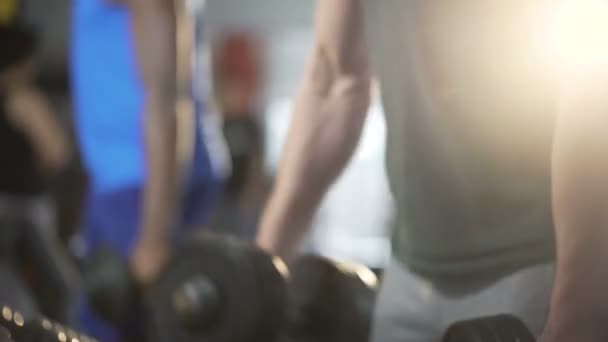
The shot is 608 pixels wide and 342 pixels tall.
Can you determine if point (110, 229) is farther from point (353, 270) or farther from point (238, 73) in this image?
point (238, 73)

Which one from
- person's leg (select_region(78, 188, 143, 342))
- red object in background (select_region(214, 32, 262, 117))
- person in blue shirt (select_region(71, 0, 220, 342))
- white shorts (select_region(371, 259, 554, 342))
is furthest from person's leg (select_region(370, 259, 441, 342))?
red object in background (select_region(214, 32, 262, 117))

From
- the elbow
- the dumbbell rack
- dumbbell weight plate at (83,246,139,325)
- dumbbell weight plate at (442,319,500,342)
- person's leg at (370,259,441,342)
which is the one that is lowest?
dumbbell weight plate at (83,246,139,325)

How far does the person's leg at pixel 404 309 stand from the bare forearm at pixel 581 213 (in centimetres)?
13

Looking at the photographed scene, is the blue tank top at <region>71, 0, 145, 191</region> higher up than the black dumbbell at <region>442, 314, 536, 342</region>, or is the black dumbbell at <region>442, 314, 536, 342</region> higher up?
the black dumbbell at <region>442, 314, 536, 342</region>

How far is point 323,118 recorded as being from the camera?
3.55 ft

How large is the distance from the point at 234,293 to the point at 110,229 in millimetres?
362

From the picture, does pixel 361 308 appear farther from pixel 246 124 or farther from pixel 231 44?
pixel 231 44

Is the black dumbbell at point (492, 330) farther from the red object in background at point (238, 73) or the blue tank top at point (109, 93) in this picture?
the red object in background at point (238, 73)

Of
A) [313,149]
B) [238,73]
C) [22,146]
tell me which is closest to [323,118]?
[313,149]

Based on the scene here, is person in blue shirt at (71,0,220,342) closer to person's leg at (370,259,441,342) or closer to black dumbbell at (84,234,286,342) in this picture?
black dumbbell at (84,234,286,342)

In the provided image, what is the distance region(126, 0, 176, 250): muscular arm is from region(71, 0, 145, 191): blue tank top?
3 cm

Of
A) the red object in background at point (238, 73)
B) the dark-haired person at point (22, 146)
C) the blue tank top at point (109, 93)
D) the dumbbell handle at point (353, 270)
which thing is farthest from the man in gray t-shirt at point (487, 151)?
the red object in background at point (238, 73)

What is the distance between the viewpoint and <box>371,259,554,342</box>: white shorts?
87cm

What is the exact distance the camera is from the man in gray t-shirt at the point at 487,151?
794 mm
